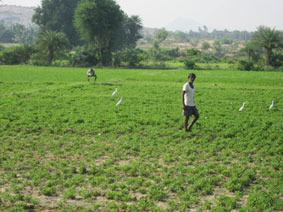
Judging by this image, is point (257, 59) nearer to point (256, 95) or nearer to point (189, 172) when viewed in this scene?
point (256, 95)

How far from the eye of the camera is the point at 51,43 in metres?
60.0

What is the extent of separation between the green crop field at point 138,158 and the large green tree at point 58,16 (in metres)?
77.3

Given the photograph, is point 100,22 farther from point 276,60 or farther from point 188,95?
point 188,95

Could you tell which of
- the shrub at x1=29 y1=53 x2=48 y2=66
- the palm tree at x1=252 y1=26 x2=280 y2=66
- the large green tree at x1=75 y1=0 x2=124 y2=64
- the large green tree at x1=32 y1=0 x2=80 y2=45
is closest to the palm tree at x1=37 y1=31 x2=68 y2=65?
the shrub at x1=29 y1=53 x2=48 y2=66

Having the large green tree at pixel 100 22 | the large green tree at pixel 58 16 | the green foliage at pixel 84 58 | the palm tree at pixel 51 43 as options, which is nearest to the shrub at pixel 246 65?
the large green tree at pixel 100 22

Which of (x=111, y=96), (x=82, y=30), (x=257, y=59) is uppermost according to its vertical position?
(x=82, y=30)

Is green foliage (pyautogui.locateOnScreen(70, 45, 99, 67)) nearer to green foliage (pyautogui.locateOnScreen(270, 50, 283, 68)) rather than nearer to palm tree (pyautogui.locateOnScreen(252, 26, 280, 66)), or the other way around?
palm tree (pyautogui.locateOnScreen(252, 26, 280, 66))

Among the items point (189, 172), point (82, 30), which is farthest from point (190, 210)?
point (82, 30)

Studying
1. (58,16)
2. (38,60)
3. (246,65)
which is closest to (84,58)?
(38,60)

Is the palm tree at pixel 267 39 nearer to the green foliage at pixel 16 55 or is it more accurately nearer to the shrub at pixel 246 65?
the shrub at pixel 246 65

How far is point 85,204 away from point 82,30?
59.8 meters

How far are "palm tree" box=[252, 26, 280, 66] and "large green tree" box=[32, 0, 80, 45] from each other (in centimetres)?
5516

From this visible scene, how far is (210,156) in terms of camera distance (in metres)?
9.65

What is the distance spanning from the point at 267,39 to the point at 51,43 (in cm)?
4094
